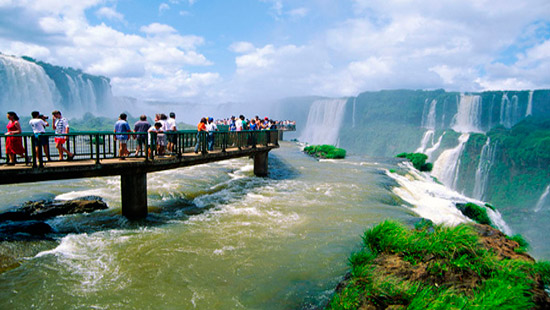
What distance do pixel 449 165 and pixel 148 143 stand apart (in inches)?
1645

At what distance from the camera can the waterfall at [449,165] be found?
40688 millimetres

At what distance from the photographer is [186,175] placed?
61.9ft

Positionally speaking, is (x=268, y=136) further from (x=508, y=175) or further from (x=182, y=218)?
(x=508, y=175)

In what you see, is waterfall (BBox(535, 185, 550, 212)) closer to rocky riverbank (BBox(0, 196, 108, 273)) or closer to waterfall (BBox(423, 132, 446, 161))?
waterfall (BBox(423, 132, 446, 161))

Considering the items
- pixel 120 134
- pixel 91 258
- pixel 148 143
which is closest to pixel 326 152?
pixel 148 143

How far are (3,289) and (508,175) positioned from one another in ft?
159

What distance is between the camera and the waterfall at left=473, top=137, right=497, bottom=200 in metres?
40.0

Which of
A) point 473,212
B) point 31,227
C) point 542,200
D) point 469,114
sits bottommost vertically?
point 542,200

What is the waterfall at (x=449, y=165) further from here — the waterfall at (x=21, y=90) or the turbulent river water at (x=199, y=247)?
the waterfall at (x=21, y=90)

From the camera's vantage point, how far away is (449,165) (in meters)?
42.0

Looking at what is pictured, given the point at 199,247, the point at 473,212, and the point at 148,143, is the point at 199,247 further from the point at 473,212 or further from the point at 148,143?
the point at 473,212

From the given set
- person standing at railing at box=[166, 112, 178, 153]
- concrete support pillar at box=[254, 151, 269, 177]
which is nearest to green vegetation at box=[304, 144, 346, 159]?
concrete support pillar at box=[254, 151, 269, 177]

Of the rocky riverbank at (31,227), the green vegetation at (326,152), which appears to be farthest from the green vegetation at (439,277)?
the green vegetation at (326,152)

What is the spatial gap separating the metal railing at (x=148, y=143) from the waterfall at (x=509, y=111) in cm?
5584
